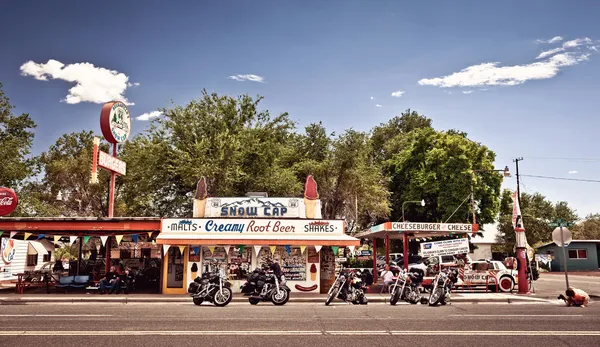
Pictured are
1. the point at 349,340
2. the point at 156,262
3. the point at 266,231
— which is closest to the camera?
the point at 349,340

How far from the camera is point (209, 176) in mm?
39625

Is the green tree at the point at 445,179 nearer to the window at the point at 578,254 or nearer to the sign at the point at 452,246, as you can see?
the window at the point at 578,254

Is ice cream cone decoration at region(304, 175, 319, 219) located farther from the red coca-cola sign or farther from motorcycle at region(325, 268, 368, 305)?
the red coca-cola sign

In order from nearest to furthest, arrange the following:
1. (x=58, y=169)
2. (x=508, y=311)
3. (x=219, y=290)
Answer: (x=508, y=311), (x=219, y=290), (x=58, y=169)

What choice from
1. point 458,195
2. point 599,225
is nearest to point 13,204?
point 458,195

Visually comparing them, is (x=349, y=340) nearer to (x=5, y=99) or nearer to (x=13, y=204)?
(x=13, y=204)

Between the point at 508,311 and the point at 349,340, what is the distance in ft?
28.4

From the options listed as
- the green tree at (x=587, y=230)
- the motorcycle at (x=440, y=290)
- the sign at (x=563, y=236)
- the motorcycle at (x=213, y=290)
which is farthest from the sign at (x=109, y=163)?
the green tree at (x=587, y=230)

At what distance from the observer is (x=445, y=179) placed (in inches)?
1935

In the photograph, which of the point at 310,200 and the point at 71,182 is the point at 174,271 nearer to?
the point at 310,200

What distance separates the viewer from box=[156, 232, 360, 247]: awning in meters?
23.5

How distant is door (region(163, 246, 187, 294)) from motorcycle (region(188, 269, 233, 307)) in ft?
22.5

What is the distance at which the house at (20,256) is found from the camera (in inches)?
1236

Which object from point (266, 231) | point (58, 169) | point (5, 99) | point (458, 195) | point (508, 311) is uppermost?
point (5, 99)
